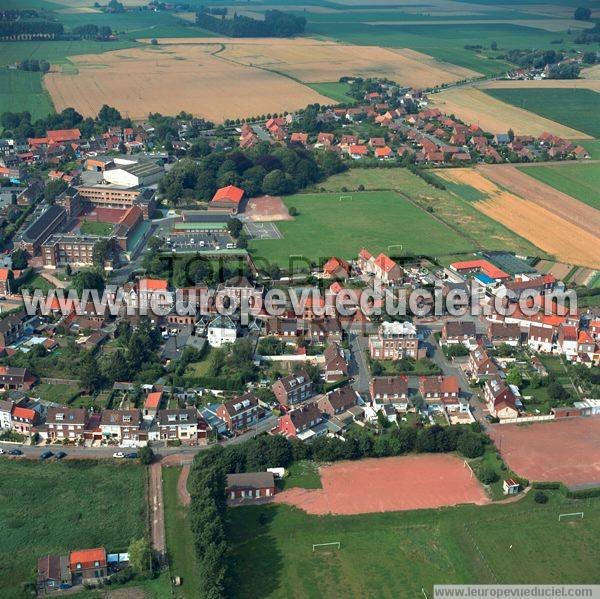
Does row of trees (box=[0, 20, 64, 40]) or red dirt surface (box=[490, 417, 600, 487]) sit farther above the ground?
row of trees (box=[0, 20, 64, 40])

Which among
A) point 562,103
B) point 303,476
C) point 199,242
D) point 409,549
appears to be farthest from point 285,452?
point 562,103

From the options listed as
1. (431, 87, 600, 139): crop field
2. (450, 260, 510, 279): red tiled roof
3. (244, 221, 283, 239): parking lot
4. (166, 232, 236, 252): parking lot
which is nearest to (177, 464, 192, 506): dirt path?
(166, 232, 236, 252): parking lot

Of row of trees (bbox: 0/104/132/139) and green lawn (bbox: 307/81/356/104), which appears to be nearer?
row of trees (bbox: 0/104/132/139)

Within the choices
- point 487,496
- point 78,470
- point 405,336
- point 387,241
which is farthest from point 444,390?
point 387,241

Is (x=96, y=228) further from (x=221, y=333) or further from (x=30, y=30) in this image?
(x=30, y=30)

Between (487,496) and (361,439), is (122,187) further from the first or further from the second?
(487,496)

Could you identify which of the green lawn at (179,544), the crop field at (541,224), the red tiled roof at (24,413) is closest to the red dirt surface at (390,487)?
the green lawn at (179,544)

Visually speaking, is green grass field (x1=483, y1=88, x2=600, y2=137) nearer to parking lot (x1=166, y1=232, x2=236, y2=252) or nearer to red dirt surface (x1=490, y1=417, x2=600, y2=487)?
parking lot (x1=166, y1=232, x2=236, y2=252)
